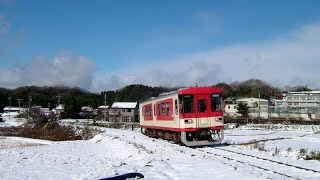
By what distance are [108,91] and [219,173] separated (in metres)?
158

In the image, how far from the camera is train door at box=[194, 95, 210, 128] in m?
21.8

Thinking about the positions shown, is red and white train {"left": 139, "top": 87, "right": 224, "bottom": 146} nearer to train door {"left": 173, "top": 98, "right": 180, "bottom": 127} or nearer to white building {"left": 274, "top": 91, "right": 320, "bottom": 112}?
train door {"left": 173, "top": 98, "right": 180, "bottom": 127}

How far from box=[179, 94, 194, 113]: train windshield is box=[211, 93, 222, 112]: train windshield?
1.13m

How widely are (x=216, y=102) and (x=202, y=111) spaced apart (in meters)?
0.96

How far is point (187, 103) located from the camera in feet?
72.2

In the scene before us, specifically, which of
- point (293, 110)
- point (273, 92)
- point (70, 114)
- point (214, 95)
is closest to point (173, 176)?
point (214, 95)

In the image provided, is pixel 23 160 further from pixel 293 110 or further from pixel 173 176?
pixel 293 110

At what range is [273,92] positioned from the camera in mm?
156750

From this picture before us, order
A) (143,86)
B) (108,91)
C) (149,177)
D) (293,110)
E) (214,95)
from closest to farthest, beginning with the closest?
(149,177)
(214,95)
(293,110)
(143,86)
(108,91)

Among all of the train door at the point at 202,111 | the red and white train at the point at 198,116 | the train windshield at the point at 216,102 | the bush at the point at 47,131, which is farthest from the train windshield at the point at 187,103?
the bush at the point at 47,131

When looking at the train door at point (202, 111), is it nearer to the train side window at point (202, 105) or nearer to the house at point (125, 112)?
the train side window at point (202, 105)

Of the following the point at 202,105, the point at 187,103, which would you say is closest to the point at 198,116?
the point at 202,105

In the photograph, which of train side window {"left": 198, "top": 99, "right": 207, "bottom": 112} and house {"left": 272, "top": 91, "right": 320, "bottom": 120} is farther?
house {"left": 272, "top": 91, "right": 320, "bottom": 120}

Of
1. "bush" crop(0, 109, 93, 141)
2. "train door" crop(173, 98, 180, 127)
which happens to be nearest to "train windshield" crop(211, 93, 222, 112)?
"train door" crop(173, 98, 180, 127)
